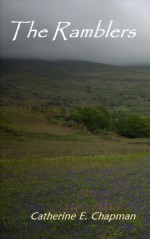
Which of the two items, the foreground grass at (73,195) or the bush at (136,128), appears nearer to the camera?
the foreground grass at (73,195)

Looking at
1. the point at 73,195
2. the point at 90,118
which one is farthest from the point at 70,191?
the point at 90,118

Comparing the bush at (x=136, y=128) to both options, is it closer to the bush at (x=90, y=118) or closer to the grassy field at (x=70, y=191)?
the bush at (x=90, y=118)

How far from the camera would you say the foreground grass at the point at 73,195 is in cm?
1405

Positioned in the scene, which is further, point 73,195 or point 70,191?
point 70,191

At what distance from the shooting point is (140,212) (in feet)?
53.1

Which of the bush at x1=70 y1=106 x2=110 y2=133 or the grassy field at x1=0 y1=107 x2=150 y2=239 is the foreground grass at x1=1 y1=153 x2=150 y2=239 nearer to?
the grassy field at x1=0 y1=107 x2=150 y2=239

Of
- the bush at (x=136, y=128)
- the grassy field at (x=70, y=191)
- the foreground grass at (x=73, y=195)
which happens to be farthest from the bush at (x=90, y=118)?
the foreground grass at (x=73, y=195)

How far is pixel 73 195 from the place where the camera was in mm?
19578

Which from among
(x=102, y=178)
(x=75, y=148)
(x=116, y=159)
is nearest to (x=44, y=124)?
(x=75, y=148)

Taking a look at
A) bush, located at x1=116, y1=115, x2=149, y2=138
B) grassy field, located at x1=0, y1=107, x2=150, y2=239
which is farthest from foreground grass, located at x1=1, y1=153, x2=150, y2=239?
bush, located at x1=116, y1=115, x2=149, y2=138

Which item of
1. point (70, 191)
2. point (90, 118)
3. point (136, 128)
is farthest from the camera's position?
point (90, 118)

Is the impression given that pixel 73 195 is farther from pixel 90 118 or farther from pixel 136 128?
pixel 136 128

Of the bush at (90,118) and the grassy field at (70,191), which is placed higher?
the bush at (90,118)

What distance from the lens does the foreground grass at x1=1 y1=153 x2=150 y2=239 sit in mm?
14055
